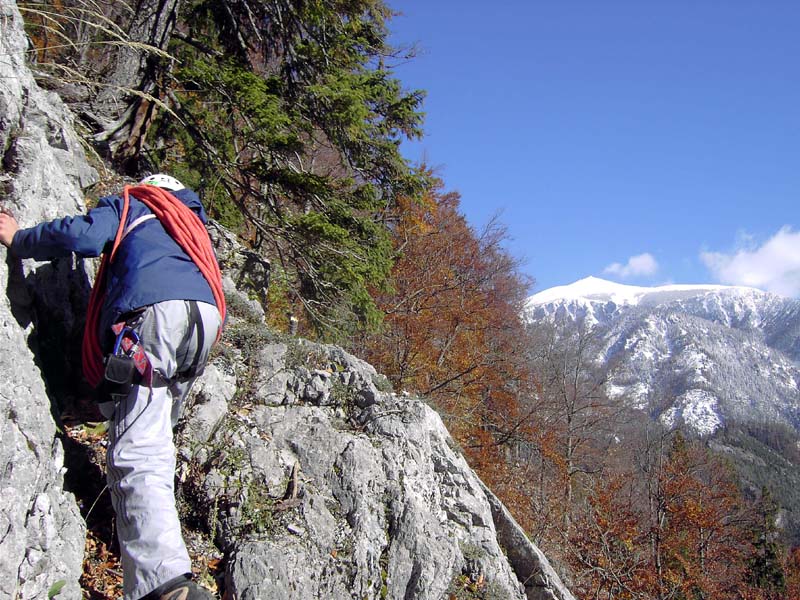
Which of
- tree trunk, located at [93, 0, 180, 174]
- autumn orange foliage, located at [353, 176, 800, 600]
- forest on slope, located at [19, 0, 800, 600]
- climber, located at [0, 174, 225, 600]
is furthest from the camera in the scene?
autumn orange foliage, located at [353, 176, 800, 600]

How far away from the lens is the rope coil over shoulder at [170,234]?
9.53ft

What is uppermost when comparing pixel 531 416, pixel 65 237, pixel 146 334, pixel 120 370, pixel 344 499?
pixel 65 237

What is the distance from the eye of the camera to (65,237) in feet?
9.11

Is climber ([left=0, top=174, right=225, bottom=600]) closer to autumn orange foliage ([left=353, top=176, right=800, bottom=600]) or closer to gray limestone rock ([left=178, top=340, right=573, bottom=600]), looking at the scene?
gray limestone rock ([left=178, top=340, right=573, bottom=600])

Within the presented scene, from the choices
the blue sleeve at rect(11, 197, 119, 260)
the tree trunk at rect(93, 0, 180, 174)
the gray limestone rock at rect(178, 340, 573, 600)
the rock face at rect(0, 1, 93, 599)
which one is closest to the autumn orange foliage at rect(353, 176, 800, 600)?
the tree trunk at rect(93, 0, 180, 174)

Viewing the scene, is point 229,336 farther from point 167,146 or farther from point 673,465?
point 673,465

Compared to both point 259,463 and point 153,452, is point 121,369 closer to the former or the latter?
→ point 153,452

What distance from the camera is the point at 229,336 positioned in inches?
185

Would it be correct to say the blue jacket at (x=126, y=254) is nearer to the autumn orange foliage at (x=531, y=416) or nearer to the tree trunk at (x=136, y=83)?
the tree trunk at (x=136, y=83)

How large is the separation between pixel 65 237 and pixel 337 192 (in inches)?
190

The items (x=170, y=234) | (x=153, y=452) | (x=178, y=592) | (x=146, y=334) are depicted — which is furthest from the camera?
(x=170, y=234)

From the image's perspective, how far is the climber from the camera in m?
2.32

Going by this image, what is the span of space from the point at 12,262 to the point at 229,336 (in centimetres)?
193

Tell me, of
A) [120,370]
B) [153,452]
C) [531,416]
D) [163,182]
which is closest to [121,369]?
[120,370]
